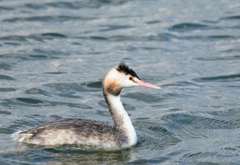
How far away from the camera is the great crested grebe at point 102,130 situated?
23.8 ft

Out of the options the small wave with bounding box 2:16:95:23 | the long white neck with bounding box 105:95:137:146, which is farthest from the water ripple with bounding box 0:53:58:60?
the long white neck with bounding box 105:95:137:146

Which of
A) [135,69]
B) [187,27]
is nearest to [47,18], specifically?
[187,27]

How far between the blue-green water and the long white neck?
27 centimetres

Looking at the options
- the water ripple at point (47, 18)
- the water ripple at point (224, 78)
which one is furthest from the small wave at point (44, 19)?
the water ripple at point (224, 78)

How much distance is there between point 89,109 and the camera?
9461mm

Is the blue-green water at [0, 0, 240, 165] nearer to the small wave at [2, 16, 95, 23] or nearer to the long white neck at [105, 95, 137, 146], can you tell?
the small wave at [2, 16, 95, 23]

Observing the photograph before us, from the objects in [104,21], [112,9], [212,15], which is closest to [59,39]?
[104,21]

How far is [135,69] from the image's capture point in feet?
39.9

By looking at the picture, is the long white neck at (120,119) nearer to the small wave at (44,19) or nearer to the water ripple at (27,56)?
the water ripple at (27,56)

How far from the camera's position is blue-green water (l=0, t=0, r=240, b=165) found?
24.7ft

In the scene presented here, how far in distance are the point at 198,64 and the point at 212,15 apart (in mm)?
5348

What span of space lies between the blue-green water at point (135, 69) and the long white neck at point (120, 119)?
27cm

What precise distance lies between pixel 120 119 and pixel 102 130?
47cm

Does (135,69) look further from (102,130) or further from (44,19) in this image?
(44,19)
